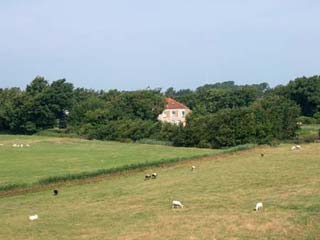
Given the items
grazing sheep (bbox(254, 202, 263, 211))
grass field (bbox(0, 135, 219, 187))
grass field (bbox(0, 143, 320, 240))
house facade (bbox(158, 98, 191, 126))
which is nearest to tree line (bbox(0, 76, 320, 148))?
house facade (bbox(158, 98, 191, 126))

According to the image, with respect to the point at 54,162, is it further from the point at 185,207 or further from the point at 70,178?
the point at 185,207

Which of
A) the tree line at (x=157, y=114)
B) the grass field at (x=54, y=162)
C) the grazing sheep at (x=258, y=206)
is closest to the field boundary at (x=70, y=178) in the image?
the grass field at (x=54, y=162)

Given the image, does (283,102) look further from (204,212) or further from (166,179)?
(204,212)

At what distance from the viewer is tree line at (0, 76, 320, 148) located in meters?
72.0

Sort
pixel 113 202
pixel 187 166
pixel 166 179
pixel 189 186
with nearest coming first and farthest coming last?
pixel 113 202 → pixel 189 186 → pixel 166 179 → pixel 187 166

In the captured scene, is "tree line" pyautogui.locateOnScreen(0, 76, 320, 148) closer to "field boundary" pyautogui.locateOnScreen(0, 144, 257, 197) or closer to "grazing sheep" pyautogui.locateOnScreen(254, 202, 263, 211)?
"field boundary" pyautogui.locateOnScreen(0, 144, 257, 197)

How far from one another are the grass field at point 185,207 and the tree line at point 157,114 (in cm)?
3382

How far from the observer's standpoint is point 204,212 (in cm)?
2209

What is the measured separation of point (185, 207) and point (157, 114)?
80.6 meters

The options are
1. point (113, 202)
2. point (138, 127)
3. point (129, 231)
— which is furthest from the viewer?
point (138, 127)

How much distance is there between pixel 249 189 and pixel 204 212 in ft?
19.5

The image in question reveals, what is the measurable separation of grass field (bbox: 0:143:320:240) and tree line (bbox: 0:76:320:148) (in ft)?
111

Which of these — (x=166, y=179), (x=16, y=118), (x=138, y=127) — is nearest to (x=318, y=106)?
(x=138, y=127)

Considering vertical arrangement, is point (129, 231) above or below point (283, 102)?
below
